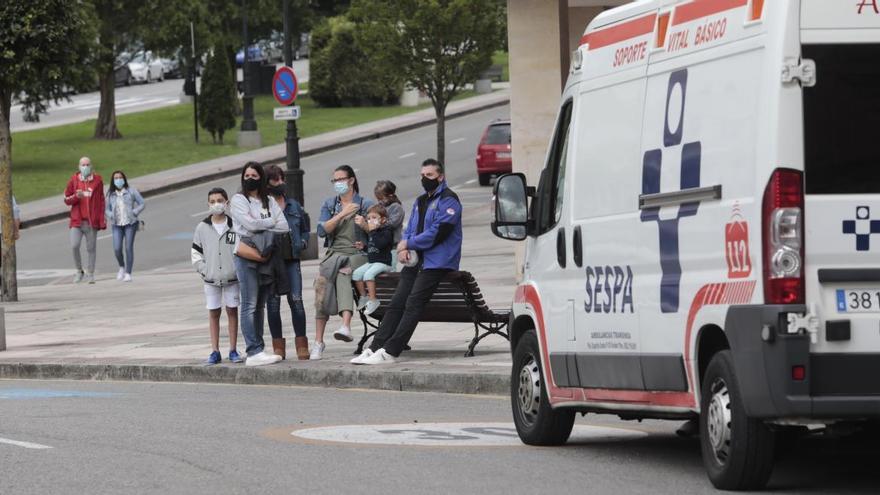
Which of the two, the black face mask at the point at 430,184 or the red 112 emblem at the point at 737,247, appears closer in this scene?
the red 112 emblem at the point at 737,247

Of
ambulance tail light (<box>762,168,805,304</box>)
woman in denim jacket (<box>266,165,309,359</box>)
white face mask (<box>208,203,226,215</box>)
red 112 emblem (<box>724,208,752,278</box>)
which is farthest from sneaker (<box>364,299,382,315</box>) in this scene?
ambulance tail light (<box>762,168,805,304</box>)

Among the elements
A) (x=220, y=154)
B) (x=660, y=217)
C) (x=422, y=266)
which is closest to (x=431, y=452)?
(x=660, y=217)

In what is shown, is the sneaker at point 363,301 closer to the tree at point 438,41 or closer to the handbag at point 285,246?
the handbag at point 285,246

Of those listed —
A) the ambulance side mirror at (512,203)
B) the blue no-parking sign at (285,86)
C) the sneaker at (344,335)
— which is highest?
the blue no-parking sign at (285,86)

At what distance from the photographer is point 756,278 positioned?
8359 millimetres

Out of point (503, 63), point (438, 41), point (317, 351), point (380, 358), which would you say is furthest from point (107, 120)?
point (380, 358)

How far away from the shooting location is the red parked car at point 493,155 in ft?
142

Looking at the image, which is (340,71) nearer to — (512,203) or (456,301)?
(456,301)

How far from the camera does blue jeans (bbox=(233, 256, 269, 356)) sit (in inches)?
663

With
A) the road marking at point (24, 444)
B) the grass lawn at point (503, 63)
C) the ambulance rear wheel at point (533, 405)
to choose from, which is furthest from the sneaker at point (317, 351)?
the grass lawn at point (503, 63)

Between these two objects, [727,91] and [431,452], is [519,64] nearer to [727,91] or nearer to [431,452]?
[431,452]

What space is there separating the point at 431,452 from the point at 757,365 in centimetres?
294

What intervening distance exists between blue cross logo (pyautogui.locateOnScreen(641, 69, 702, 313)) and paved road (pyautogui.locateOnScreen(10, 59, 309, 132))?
5483 cm

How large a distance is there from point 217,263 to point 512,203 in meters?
6.57
